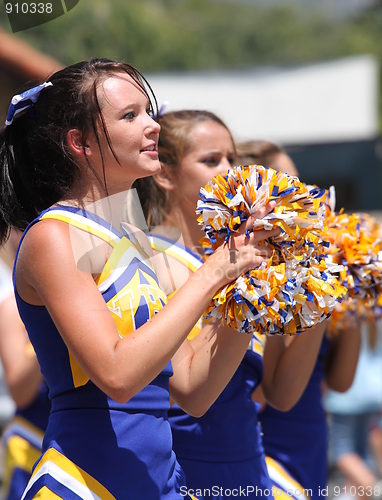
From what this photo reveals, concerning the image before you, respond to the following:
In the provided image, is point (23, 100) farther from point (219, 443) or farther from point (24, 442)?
point (24, 442)

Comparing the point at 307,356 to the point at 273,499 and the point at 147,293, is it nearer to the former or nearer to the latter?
the point at 273,499

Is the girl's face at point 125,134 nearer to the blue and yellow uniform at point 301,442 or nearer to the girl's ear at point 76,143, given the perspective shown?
the girl's ear at point 76,143

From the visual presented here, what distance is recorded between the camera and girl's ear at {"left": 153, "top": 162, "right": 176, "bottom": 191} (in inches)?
103

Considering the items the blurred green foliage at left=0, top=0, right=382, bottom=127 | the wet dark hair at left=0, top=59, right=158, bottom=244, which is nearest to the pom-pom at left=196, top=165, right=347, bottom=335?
the wet dark hair at left=0, top=59, right=158, bottom=244

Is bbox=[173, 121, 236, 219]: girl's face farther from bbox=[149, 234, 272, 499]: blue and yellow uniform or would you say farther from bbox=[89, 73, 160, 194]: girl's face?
bbox=[89, 73, 160, 194]: girl's face

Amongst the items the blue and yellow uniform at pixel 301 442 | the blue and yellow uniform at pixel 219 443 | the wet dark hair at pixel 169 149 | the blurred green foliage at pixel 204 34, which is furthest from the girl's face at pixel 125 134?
the blurred green foliage at pixel 204 34

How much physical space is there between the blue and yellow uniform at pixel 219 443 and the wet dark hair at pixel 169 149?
246 mm

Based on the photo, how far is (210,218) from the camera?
185cm

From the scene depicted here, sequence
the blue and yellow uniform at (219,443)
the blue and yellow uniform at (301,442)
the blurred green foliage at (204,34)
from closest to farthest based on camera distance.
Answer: the blue and yellow uniform at (219,443) < the blue and yellow uniform at (301,442) < the blurred green foliage at (204,34)

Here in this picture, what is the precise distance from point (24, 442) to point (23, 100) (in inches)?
70.0

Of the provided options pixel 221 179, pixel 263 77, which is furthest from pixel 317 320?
pixel 263 77

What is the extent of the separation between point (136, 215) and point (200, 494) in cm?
93

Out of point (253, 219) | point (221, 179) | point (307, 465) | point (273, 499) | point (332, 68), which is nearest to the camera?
point (253, 219)

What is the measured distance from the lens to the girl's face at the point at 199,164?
2570 mm
